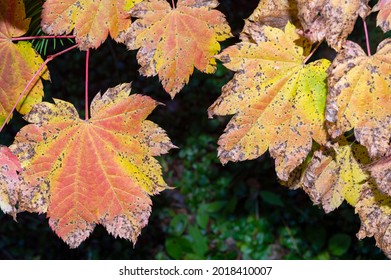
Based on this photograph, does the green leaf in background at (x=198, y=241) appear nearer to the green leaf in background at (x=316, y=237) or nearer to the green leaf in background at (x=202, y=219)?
the green leaf in background at (x=202, y=219)

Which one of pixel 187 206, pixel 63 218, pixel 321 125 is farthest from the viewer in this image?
pixel 187 206

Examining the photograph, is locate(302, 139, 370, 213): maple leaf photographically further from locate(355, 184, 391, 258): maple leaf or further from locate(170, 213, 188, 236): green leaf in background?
locate(170, 213, 188, 236): green leaf in background

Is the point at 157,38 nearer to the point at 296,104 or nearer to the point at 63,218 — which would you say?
the point at 296,104

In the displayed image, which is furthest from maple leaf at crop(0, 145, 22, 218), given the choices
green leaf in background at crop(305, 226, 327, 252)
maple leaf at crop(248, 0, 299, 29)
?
green leaf in background at crop(305, 226, 327, 252)

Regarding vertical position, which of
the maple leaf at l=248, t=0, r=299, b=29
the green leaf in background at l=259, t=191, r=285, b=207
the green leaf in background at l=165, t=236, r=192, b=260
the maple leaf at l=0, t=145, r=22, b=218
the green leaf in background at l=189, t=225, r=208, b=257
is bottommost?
the green leaf in background at l=165, t=236, r=192, b=260

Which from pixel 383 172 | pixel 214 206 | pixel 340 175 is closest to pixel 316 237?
pixel 214 206

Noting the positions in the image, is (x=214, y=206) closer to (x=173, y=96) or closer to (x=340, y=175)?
(x=340, y=175)

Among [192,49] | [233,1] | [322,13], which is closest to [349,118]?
[322,13]

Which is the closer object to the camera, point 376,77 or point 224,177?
point 376,77
